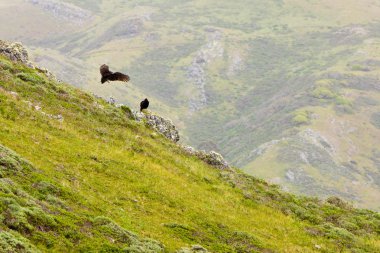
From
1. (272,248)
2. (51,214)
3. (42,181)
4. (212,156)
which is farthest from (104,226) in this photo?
(212,156)

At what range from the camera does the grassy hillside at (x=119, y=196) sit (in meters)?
19.0

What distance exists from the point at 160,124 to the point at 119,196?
65.7ft

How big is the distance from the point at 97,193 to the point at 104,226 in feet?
14.9

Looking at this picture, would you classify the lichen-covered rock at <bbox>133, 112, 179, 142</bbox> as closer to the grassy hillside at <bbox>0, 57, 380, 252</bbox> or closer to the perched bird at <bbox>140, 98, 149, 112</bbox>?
the perched bird at <bbox>140, 98, 149, 112</bbox>

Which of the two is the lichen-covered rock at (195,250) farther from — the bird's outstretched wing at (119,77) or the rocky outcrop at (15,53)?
the rocky outcrop at (15,53)

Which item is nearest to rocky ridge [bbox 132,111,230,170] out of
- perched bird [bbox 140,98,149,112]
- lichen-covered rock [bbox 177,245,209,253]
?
perched bird [bbox 140,98,149,112]

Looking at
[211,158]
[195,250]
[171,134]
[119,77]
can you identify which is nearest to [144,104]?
[171,134]

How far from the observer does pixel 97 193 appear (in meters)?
24.3

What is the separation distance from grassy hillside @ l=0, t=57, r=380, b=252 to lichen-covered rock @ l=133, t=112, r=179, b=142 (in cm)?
215

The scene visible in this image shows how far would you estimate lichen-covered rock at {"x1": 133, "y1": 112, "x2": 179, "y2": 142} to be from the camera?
4388cm

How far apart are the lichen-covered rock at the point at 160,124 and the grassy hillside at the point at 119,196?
84.5 inches

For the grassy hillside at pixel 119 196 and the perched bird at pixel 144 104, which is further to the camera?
the perched bird at pixel 144 104

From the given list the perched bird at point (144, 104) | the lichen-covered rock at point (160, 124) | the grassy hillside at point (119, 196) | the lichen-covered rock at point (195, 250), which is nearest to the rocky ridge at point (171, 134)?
the lichen-covered rock at point (160, 124)

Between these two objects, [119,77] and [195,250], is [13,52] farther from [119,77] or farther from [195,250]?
[195,250]
